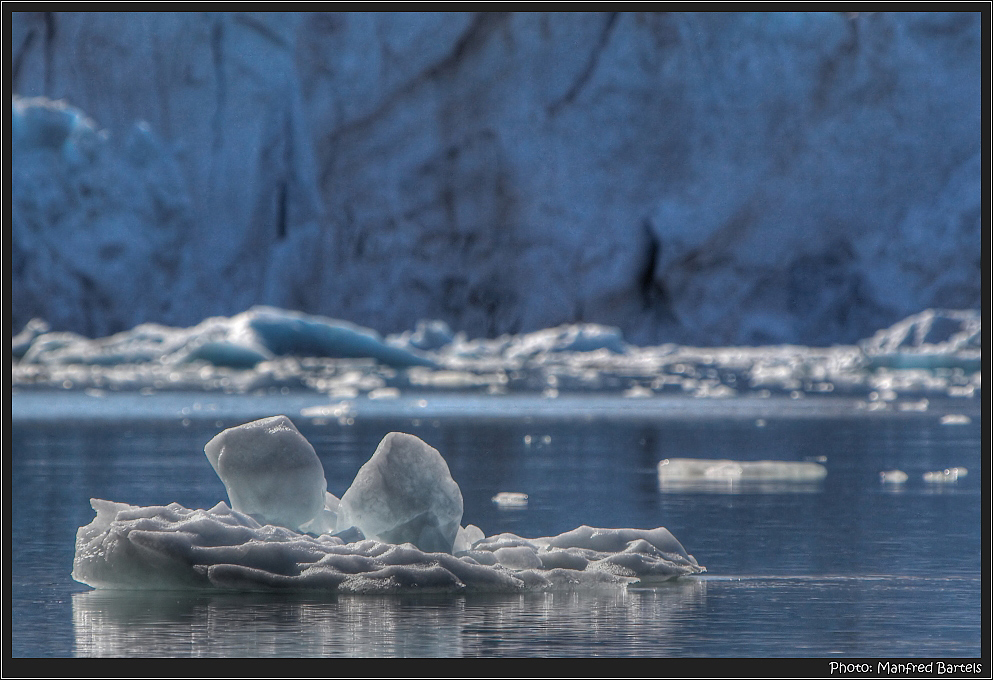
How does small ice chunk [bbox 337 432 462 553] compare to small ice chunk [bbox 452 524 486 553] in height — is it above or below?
above

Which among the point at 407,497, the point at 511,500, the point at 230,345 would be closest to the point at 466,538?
the point at 407,497

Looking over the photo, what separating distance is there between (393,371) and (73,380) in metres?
3.75

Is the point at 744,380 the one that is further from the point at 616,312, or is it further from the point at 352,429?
the point at 352,429

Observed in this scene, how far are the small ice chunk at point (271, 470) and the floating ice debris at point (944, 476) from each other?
→ 3.27 meters

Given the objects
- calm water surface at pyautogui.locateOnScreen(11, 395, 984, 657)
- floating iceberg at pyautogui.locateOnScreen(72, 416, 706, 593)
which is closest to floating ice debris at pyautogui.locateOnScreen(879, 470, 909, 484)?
calm water surface at pyautogui.locateOnScreen(11, 395, 984, 657)

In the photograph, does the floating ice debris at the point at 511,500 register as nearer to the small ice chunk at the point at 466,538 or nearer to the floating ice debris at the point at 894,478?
the small ice chunk at the point at 466,538

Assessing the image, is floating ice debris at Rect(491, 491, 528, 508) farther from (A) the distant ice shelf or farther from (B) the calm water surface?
(A) the distant ice shelf

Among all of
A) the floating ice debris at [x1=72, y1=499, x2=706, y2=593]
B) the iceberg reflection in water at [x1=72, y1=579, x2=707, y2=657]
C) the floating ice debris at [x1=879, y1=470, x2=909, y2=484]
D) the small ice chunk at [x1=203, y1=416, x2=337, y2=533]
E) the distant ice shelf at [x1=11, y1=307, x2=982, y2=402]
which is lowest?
the iceberg reflection in water at [x1=72, y1=579, x2=707, y2=657]

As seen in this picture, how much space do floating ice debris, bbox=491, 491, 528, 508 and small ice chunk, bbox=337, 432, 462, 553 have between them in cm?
149

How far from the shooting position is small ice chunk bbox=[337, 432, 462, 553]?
3.59 metres

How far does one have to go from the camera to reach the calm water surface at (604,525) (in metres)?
2.80

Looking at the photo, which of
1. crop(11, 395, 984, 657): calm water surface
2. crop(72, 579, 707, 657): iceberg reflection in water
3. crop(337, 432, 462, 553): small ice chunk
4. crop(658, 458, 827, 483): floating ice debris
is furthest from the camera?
crop(658, 458, 827, 483): floating ice debris

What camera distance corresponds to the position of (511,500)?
17.3ft

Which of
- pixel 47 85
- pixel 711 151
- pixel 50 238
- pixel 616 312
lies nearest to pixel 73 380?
pixel 50 238
